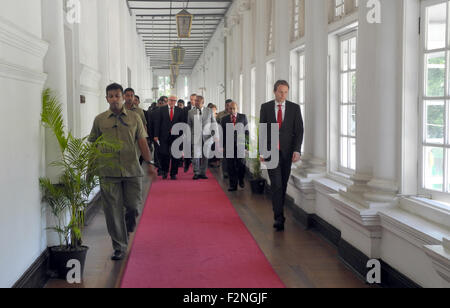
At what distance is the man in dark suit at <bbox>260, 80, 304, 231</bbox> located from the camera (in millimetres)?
6508

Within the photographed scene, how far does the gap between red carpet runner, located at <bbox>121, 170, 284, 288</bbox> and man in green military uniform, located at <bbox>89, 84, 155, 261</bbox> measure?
401 mm

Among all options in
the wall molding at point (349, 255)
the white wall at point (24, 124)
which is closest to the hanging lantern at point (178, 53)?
the wall molding at point (349, 255)

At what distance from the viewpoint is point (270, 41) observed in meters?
10.8

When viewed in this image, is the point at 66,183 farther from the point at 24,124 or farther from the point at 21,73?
the point at 21,73

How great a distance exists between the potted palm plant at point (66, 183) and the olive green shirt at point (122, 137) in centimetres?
18

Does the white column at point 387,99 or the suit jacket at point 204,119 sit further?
the suit jacket at point 204,119

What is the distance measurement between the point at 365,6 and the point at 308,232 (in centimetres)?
A: 281

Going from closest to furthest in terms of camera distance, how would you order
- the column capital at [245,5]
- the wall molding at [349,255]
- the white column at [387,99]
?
the wall molding at [349,255] < the white column at [387,99] < the column capital at [245,5]

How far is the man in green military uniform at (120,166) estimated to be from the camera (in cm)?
527

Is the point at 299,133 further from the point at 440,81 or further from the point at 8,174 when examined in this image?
the point at 8,174

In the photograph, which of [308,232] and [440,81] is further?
[308,232]

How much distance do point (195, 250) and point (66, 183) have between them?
5.01 ft

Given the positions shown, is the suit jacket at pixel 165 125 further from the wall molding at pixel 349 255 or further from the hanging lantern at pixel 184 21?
the wall molding at pixel 349 255
